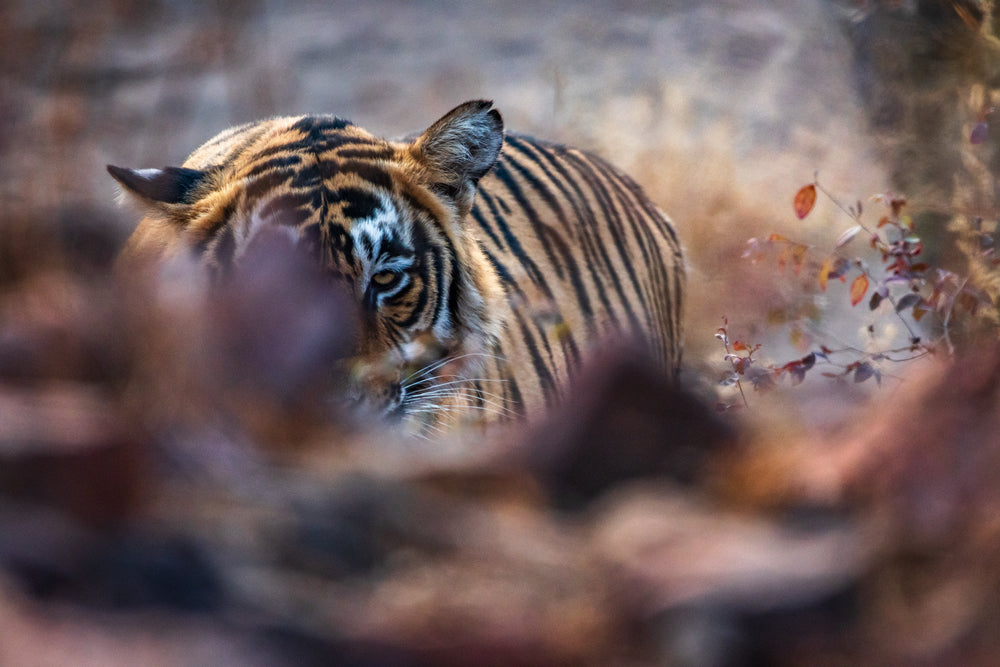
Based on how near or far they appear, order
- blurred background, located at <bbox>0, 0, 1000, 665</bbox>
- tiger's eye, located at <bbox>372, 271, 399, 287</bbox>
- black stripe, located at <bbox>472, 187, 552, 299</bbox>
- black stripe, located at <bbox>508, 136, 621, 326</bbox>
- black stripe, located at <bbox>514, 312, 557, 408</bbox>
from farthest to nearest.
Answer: black stripe, located at <bbox>508, 136, 621, 326</bbox> → black stripe, located at <bbox>472, 187, 552, 299</bbox> → black stripe, located at <bbox>514, 312, 557, 408</bbox> → tiger's eye, located at <bbox>372, 271, 399, 287</bbox> → blurred background, located at <bbox>0, 0, 1000, 665</bbox>

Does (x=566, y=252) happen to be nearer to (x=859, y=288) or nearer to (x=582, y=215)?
(x=582, y=215)

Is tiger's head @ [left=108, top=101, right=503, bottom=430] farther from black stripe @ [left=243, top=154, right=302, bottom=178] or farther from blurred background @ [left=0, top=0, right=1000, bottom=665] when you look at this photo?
blurred background @ [left=0, top=0, right=1000, bottom=665]

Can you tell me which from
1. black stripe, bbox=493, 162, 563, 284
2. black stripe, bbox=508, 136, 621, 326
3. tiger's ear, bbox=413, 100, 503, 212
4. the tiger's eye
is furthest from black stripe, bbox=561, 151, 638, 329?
the tiger's eye

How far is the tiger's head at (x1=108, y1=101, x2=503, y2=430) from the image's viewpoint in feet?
6.29

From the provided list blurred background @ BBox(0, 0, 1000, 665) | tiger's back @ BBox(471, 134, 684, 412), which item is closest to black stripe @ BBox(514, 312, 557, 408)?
tiger's back @ BBox(471, 134, 684, 412)

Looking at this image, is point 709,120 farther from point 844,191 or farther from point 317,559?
point 317,559

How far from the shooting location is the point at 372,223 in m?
2.02

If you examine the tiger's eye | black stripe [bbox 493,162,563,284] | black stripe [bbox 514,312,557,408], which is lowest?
the tiger's eye

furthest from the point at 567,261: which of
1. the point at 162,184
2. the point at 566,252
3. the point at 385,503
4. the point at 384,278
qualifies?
the point at 385,503

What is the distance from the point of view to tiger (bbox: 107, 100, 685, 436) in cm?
194

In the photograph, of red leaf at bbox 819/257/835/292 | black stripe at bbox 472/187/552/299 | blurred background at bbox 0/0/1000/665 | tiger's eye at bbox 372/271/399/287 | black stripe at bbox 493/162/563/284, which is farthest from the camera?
black stripe at bbox 493/162/563/284

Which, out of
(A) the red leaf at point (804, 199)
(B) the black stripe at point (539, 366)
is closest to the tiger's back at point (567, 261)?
(B) the black stripe at point (539, 366)

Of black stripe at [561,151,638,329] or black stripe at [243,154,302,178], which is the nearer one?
black stripe at [243,154,302,178]

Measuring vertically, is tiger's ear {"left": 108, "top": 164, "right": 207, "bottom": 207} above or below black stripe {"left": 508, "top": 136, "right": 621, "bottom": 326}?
below
